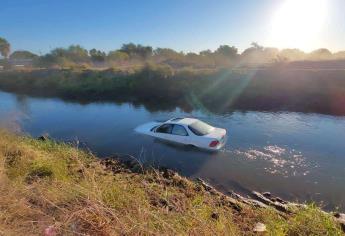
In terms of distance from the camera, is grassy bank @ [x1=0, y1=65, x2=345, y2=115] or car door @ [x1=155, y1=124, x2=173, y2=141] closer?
car door @ [x1=155, y1=124, x2=173, y2=141]

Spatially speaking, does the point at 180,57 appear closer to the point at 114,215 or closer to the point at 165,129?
the point at 165,129

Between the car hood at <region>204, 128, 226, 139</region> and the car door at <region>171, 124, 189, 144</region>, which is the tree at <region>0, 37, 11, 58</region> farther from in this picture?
the car hood at <region>204, 128, 226, 139</region>

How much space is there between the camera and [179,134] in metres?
13.3

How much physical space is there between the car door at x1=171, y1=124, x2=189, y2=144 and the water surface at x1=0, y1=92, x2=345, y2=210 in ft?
A: 1.07

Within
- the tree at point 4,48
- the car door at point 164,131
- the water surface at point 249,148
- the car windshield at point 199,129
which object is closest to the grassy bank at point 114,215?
the water surface at point 249,148

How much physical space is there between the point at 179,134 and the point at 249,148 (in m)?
3.28

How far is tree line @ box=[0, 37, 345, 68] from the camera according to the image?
54725 mm

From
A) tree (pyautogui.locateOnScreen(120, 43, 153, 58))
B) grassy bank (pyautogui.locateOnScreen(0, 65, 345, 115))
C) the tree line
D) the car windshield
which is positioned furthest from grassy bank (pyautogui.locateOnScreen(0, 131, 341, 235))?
tree (pyautogui.locateOnScreen(120, 43, 153, 58))

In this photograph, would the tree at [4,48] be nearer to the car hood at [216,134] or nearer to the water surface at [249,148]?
the water surface at [249,148]

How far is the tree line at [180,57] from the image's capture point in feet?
180

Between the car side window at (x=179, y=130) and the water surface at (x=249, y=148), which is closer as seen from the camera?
the water surface at (x=249, y=148)

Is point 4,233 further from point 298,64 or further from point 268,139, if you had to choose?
point 298,64

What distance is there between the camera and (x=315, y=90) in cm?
2788

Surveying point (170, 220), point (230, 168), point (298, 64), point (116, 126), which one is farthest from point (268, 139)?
point (298, 64)
